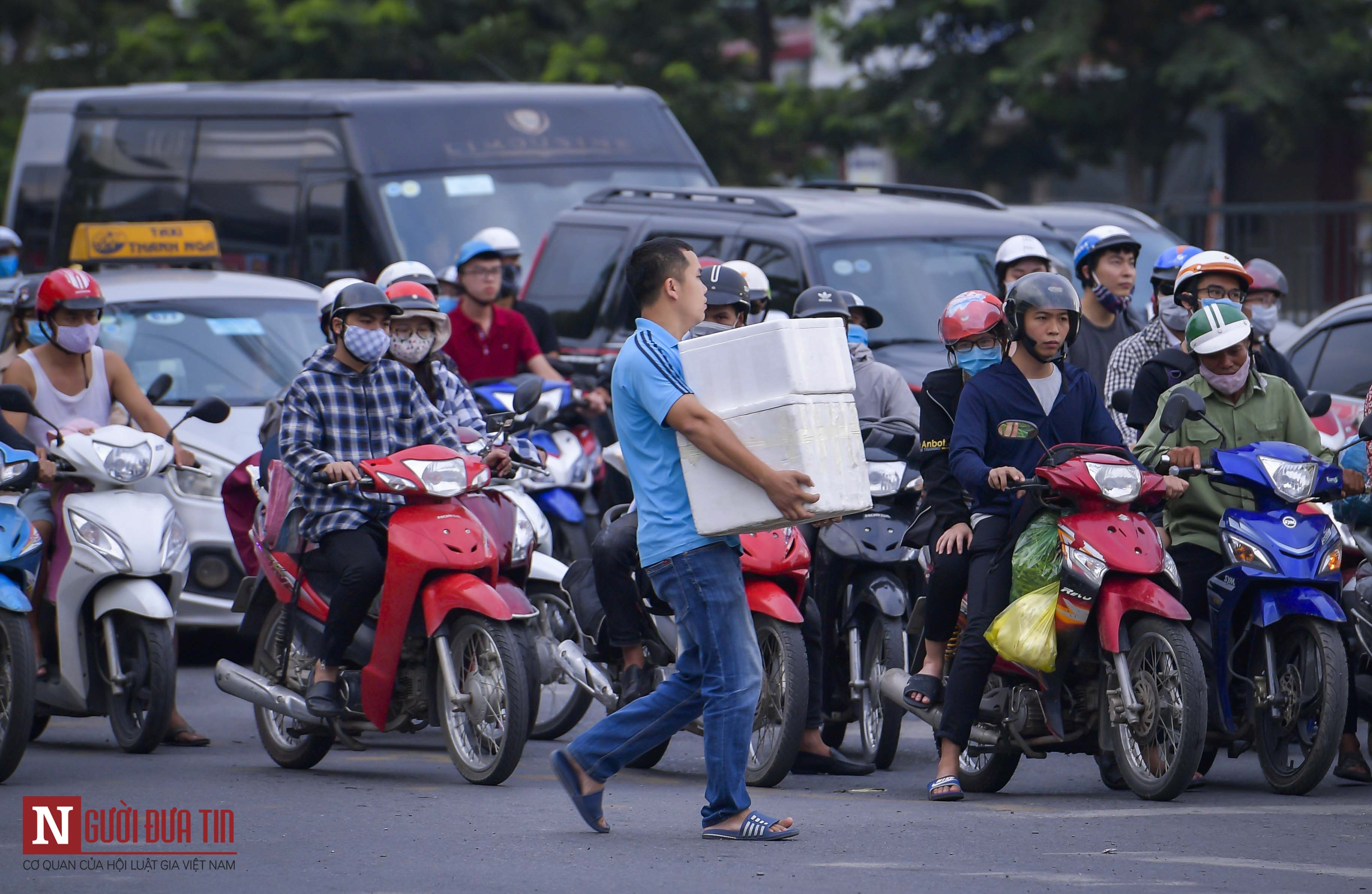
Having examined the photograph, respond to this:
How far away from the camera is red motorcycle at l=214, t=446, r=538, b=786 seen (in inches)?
298

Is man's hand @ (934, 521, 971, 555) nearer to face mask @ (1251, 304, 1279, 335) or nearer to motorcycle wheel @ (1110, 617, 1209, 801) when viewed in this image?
motorcycle wheel @ (1110, 617, 1209, 801)

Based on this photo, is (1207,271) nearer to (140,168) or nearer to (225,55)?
(140,168)

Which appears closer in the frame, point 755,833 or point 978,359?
point 755,833

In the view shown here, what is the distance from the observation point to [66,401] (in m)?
9.03

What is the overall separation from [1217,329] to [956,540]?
1232 millimetres

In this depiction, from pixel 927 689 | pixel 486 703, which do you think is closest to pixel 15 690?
pixel 486 703

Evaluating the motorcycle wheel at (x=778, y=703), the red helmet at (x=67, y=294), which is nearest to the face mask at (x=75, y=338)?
the red helmet at (x=67, y=294)

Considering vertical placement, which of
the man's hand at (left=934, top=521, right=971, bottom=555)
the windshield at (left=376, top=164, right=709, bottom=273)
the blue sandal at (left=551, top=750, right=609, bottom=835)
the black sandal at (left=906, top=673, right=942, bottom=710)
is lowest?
the blue sandal at (left=551, top=750, right=609, bottom=835)

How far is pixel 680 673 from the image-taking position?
6.59 metres

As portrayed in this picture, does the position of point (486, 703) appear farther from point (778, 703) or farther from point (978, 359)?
point (978, 359)

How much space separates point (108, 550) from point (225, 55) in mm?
20307

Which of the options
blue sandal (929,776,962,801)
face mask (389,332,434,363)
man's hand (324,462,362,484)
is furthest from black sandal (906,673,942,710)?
face mask (389,332,434,363)

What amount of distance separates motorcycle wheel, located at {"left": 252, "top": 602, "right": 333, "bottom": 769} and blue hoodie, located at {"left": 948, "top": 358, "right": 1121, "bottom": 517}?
2.76 metres

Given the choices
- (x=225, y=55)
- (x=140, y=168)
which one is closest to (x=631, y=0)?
(x=225, y=55)
